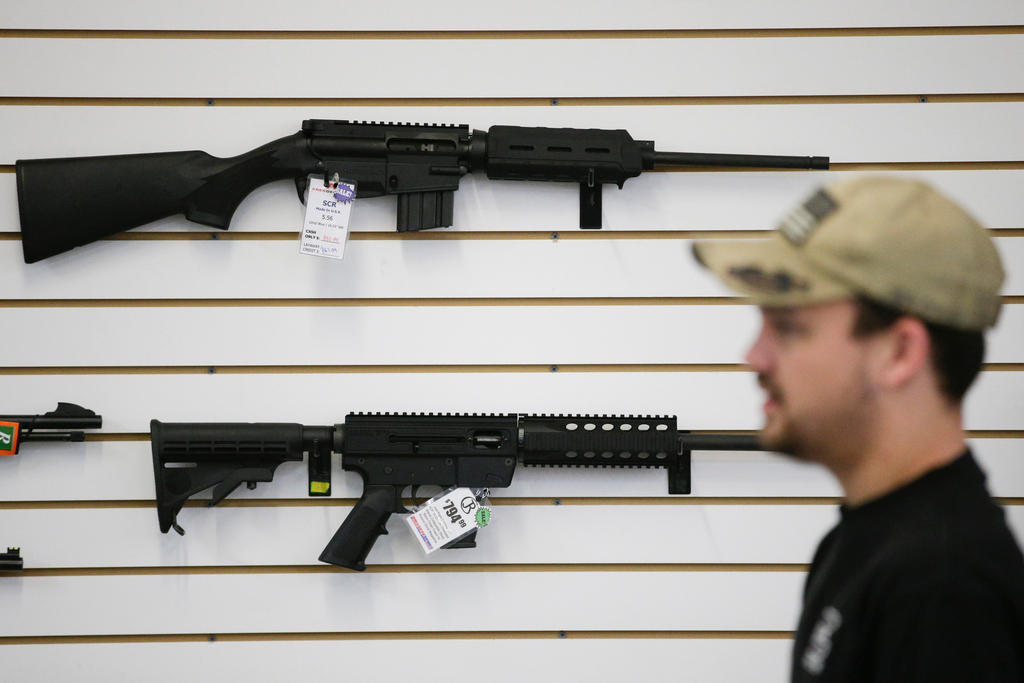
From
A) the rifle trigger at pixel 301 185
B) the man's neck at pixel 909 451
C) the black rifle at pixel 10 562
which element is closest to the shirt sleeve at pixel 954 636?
the man's neck at pixel 909 451

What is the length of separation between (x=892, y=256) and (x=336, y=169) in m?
1.83

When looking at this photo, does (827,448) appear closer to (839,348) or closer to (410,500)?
(839,348)

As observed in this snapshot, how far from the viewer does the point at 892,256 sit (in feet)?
3.23

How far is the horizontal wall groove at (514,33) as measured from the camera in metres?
2.65

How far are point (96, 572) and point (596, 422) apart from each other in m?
1.48

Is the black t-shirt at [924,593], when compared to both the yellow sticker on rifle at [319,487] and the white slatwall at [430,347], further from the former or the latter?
the yellow sticker on rifle at [319,487]

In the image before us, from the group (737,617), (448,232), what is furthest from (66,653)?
(737,617)

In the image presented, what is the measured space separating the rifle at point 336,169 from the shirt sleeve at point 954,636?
1.76m

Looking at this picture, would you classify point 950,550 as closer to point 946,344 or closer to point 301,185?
point 946,344

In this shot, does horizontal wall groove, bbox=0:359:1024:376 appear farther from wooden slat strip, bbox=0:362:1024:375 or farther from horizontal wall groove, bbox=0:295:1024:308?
horizontal wall groove, bbox=0:295:1024:308

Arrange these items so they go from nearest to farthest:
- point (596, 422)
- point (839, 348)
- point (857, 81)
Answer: point (839, 348)
point (596, 422)
point (857, 81)

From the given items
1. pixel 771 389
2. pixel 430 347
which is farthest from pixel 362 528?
pixel 771 389

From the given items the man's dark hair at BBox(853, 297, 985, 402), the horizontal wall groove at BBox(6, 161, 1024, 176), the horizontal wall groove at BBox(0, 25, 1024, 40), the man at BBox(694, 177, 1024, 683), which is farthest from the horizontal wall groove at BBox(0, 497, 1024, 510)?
the man's dark hair at BBox(853, 297, 985, 402)

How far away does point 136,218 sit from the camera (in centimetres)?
253
